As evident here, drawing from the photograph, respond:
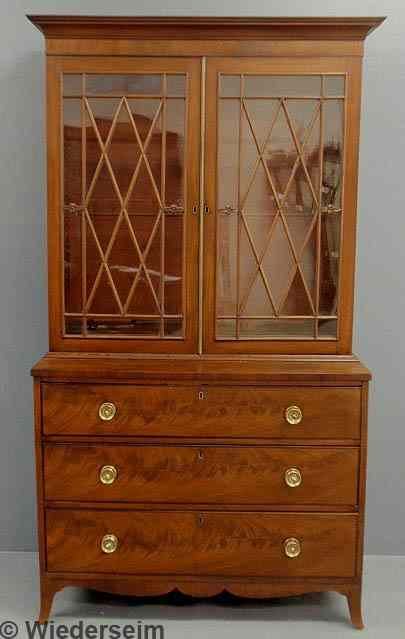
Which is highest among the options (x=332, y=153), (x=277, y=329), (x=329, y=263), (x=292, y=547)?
(x=332, y=153)

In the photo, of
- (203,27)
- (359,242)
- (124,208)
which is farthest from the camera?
(359,242)

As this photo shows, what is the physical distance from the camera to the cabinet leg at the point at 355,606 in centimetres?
258

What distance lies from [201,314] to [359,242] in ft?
2.58

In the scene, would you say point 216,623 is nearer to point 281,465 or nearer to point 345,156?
point 281,465

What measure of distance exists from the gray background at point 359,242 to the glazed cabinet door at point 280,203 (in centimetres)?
46

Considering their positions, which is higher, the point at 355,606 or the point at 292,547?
the point at 292,547

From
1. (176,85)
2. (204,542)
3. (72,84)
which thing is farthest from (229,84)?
(204,542)

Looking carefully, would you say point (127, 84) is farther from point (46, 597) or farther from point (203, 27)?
point (46, 597)

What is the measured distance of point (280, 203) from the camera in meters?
2.55

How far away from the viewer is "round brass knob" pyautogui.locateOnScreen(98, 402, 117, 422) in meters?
2.52

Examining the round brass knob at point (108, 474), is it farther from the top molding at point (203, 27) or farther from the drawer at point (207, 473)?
the top molding at point (203, 27)

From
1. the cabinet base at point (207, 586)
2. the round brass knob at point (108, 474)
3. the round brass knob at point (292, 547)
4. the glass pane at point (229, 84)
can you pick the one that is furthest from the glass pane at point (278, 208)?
the cabinet base at point (207, 586)

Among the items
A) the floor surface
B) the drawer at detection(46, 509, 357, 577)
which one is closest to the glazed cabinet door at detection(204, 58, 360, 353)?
the drawer at detection(46, 509, 357, 577)

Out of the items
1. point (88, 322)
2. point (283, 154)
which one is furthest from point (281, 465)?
point (283, 154)
